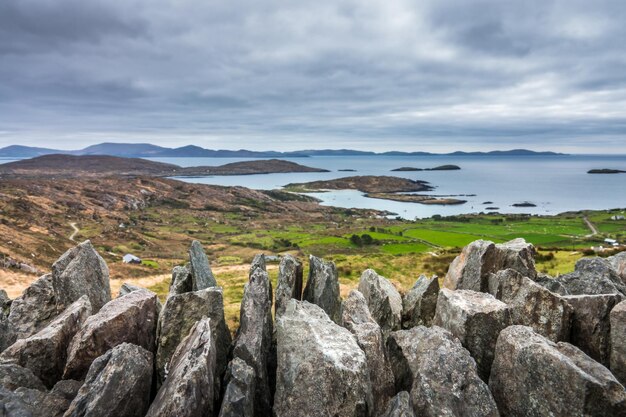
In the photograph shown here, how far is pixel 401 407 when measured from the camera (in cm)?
1095

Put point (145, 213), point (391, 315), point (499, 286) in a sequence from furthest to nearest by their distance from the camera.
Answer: point (145, 213), point (391, 315), point (499, 286)

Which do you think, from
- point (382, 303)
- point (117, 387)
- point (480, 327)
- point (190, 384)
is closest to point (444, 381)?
point (480, 327)

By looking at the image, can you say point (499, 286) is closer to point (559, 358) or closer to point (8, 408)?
point (559, 358)

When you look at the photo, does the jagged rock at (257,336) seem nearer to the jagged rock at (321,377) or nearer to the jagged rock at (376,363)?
the jagged rock at (321,377)

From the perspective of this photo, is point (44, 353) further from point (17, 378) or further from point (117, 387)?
point (117, 387)

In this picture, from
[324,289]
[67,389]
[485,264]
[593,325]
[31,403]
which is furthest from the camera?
[485,264]

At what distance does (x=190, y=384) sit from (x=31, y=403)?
16.5ft

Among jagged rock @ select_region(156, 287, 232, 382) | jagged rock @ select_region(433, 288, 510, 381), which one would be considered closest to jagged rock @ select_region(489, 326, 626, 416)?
jagged rock @ select_region(433, 288, 510, 381)

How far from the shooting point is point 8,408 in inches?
416

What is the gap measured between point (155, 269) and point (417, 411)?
71.5 m

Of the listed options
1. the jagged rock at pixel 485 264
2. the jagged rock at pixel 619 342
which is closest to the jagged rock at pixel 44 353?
the jagged rock at pixel 485 264

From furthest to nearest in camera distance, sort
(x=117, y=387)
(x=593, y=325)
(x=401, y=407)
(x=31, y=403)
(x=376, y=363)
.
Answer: (x=593, y=325) < (x=376, y=363) < (x=31, y=403) < (x=117, y=387) < (x=401, y=407)

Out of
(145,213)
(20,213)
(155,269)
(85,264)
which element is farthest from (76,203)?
(85,264)

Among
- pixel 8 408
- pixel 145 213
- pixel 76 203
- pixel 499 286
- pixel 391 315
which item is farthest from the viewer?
pixel 145 213
